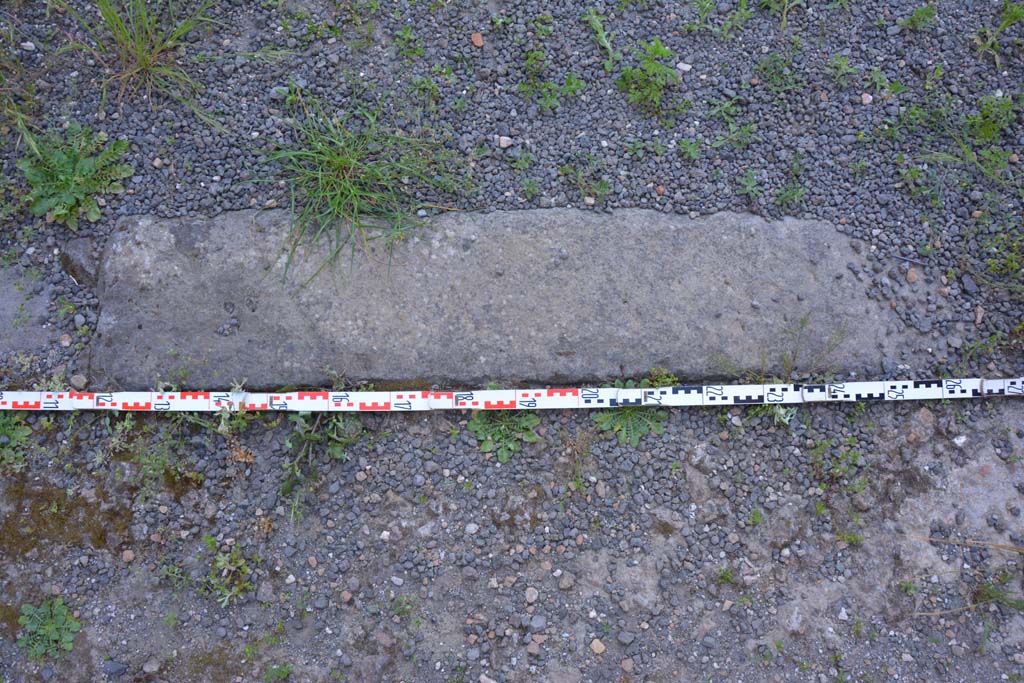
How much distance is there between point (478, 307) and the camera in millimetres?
3930

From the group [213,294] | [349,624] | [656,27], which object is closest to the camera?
[349,624]

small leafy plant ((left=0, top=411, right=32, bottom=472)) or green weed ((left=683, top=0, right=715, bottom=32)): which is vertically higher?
green weed ((left=683, top=0, right=715, bottom=32))

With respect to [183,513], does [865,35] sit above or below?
above

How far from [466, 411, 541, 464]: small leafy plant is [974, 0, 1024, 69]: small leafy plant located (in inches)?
128

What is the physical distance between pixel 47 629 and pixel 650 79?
4.19 m

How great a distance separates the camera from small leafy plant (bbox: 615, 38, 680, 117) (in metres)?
4.07

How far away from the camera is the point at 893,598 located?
3.71m

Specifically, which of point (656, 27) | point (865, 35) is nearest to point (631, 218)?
point (656, 27)

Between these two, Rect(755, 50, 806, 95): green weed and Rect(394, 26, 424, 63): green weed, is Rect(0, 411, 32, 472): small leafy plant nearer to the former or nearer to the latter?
Rect(394, 26, 424, 63): green weed

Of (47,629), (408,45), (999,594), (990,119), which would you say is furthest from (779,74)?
(47,629)

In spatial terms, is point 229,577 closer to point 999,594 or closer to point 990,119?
point 999,594

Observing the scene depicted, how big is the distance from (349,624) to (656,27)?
3603mm

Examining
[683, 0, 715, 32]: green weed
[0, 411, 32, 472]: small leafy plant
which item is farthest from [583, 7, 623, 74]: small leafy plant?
[0, 411, 32, 472]: small leafy plant

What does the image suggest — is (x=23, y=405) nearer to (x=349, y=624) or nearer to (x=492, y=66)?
(x=349, y=624)
